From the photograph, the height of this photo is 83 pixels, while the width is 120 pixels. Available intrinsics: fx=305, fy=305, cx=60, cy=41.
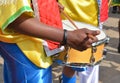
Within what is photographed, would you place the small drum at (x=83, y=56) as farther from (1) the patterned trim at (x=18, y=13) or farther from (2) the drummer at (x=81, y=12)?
(1) the patterned trim at (x=18, y=13)

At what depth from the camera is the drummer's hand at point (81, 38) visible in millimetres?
1227

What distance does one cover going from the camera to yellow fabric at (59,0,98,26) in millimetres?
2254

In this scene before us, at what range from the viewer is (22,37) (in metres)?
1.41

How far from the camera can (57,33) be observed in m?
1.26

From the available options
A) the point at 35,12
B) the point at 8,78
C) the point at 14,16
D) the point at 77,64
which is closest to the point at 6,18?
the point at 14,16

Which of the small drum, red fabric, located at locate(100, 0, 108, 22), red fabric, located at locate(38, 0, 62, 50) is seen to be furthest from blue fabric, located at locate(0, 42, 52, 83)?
red fabric, located at locate(100, 0, 108, 22)

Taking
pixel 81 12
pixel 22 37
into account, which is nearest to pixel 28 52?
pixel 22 37

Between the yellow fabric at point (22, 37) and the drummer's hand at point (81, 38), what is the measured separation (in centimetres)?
20

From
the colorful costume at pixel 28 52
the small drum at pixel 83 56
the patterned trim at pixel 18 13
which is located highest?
the patterned trim at pixel 18 13

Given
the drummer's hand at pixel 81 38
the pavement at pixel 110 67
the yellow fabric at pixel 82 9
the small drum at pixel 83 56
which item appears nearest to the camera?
the drummer's hand at pixel 81 38

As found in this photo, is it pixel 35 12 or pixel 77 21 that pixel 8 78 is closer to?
pixel 35 12

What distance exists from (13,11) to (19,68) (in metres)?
0.32

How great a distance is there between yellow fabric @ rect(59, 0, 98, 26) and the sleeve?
0.99 metres

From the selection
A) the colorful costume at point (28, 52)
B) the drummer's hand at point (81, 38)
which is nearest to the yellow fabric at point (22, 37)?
the colorful costume at point (28, 52)
